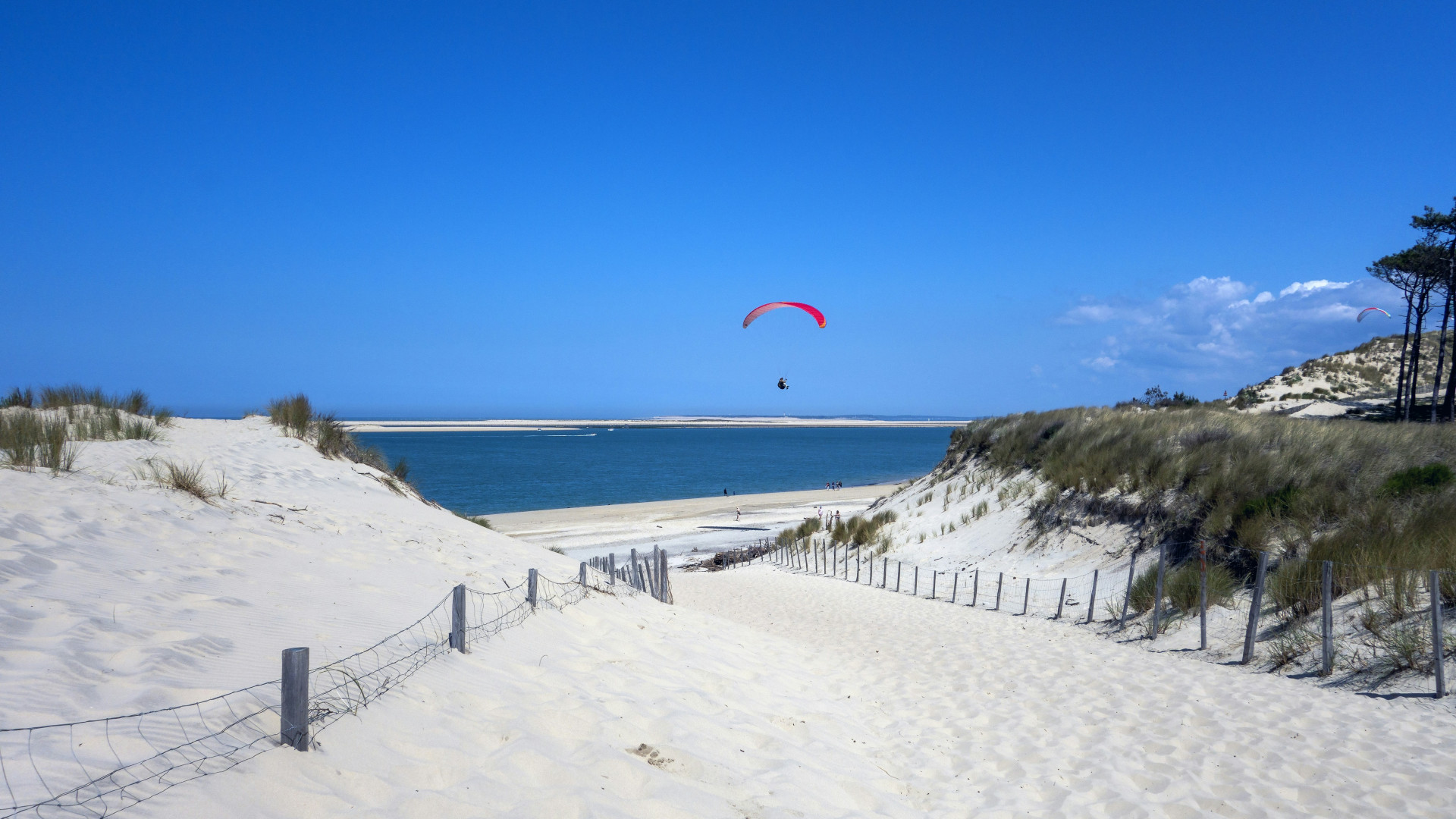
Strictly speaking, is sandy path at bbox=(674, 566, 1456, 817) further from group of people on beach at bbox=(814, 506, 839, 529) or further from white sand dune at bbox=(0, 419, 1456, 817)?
group of people on beach at bbox=(814, 506, 839, 529)

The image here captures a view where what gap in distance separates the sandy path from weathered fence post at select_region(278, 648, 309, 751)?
3.89 metres

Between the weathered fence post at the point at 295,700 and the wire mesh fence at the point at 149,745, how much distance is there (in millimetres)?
104

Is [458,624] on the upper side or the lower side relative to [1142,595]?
upper

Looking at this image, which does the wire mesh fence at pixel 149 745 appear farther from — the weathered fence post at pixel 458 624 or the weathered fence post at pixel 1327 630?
the weathered fence post at pixel 1327 630

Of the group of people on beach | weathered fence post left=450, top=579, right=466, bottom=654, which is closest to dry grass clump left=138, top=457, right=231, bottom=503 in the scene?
weathered fence post left=450, top=579, right=466, bottom=654

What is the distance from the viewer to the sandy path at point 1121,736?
493cm

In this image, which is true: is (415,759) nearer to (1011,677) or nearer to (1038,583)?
(1011,677)

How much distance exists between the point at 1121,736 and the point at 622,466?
68.5m

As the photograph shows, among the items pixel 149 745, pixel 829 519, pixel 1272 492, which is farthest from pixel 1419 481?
pixel 829 519

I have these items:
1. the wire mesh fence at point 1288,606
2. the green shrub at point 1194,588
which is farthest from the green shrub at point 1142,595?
the green shrub at point 1194,588

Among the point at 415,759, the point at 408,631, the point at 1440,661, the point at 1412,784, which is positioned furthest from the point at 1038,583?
the point at 415,759

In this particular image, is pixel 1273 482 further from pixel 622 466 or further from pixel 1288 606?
pixel 622 466

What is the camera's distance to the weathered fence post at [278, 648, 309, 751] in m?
3.30

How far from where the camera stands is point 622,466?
73188 millimetres
